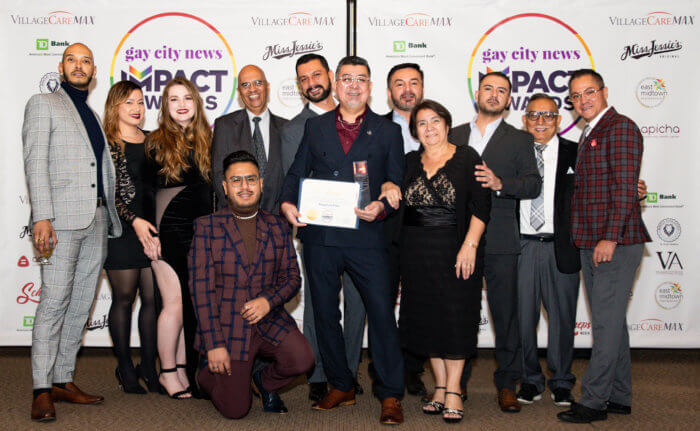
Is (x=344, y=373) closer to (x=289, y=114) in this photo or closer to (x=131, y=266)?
(x=131, y=266)

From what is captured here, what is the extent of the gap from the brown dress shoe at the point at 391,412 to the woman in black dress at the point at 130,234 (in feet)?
5.34

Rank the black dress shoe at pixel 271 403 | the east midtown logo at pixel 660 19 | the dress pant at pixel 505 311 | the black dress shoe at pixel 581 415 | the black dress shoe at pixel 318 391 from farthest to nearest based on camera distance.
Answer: the east midtown logo at pixel 660 19 < the black dress shoe at pixel 318 391 < the dress pant at pixel 505 311 < the black dress shoe at pixel 271 403 < the black dress shoe at pixel 581 415

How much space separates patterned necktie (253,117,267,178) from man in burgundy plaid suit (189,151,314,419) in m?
0.44

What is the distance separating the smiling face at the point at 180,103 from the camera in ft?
11.8

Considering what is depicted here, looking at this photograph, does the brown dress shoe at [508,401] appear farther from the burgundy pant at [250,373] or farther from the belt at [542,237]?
the burgundy pant at [250,373]

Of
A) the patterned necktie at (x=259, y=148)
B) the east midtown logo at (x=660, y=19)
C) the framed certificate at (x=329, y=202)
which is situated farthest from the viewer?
the east midtown logo at (x=660, y=19)

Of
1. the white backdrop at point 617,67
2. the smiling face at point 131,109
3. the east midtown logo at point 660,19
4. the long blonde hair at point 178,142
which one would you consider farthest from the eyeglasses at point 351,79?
the east midtown logo at point 660,19

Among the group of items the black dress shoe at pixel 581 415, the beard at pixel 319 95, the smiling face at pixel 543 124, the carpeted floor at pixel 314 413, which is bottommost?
the carpeted floor at pixel 314 413

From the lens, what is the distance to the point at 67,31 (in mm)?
5000

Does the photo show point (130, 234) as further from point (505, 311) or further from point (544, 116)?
point (544, 116)

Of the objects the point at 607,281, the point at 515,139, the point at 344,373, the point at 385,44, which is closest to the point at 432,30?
the point at 385,44

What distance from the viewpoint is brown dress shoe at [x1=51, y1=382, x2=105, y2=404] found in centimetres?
344

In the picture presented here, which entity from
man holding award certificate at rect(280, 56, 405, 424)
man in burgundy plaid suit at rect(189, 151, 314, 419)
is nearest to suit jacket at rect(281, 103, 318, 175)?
man holding award certificate at rect(280, 56, 405, 424)

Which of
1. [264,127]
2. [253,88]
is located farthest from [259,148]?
[253,88]
